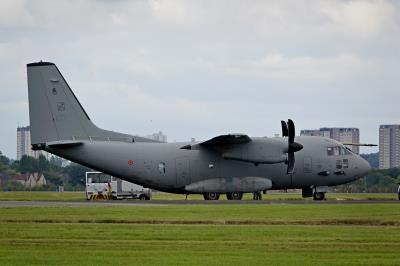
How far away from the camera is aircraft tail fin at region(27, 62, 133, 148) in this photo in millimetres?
65125

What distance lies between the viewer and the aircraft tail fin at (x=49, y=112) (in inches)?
2564

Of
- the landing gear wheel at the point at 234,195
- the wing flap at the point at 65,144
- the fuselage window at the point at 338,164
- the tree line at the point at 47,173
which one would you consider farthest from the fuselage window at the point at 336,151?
the tree line at the point at 47,173

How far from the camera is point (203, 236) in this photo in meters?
34.3

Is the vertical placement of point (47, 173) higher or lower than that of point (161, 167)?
lower


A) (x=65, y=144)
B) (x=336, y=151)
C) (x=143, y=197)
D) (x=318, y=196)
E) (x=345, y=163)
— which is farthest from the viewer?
(x=143, y=197)

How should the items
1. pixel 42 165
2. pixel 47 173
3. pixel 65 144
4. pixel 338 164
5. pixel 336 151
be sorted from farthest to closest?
pixel 42 165 < pixel 47 173 < pixel 336 151 < pixel 338 164 < pixel 65 144

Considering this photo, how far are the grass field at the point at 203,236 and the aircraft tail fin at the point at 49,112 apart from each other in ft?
50.4

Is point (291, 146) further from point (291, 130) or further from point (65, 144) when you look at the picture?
point (65, 144)

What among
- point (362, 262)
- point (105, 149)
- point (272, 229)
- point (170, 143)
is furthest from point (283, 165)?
point (362, 262)

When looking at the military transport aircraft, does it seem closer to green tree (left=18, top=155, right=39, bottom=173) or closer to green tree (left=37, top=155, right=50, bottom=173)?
green tree (left=37, top=155, right=50, bottom=173)

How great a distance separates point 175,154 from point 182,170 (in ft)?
4.08

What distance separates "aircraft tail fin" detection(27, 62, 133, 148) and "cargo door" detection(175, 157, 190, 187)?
584 cm

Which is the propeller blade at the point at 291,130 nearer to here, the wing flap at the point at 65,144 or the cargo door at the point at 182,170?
the cargo door at the point at 182,170

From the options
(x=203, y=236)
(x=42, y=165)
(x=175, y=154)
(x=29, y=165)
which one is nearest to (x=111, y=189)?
(x=175, y=154)
